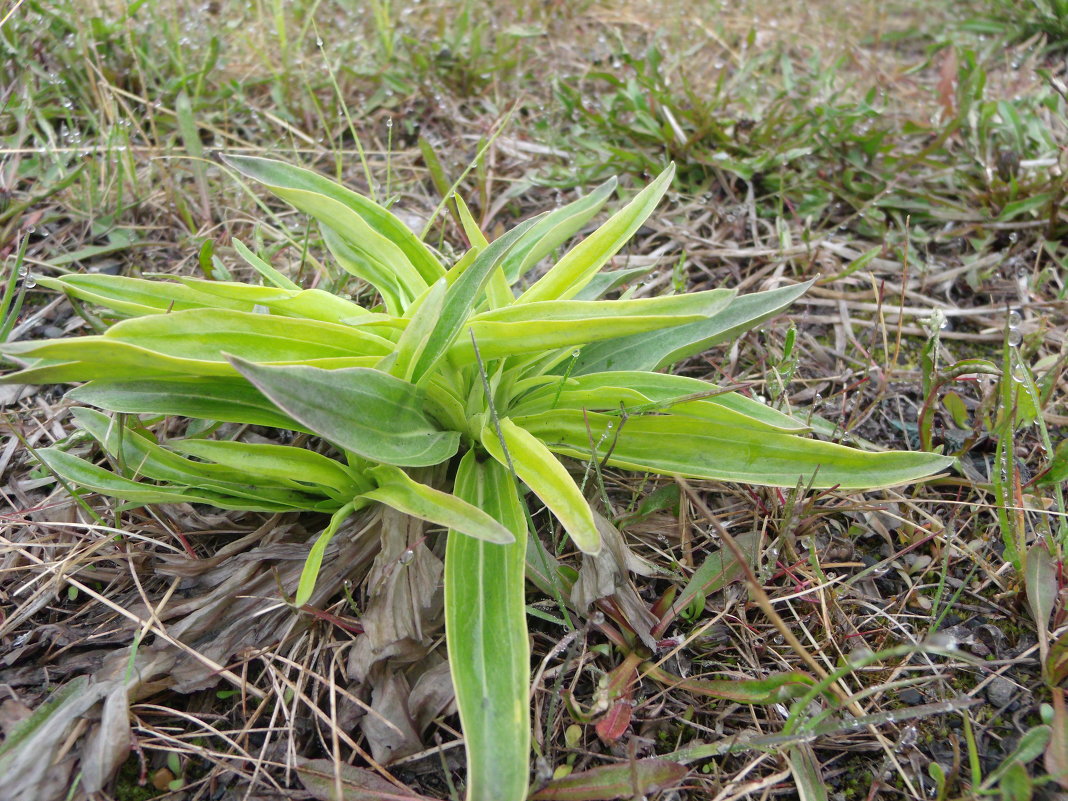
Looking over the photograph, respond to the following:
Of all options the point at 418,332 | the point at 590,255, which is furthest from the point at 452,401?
the point at 590,255

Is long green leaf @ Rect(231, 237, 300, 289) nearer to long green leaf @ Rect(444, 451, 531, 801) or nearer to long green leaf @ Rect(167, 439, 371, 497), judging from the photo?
long green leaf @ Rect(167, 439, 371, 497)

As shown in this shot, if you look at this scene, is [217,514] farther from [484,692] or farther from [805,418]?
[805,418]

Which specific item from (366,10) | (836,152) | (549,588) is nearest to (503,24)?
(366,10)

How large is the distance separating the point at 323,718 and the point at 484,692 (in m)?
0.37

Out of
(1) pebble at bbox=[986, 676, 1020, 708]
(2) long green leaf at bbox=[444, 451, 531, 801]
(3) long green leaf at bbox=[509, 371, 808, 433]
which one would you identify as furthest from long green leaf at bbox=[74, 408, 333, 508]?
(1) pebble at bbox=[986, 676, 1020, 708]

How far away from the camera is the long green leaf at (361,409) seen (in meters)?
1.17

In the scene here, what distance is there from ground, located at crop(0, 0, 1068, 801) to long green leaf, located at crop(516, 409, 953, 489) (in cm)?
11

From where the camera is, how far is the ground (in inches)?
54.9

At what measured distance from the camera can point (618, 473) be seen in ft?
6.17

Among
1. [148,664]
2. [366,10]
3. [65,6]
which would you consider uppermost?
[65,6]

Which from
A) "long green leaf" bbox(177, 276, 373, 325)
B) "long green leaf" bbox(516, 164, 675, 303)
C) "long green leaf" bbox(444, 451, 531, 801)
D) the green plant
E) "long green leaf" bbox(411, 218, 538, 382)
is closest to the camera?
"long green leaf" bbox(444, 451, 531, 801)

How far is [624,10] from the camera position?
3.90 meters

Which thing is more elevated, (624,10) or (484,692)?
(624,10)

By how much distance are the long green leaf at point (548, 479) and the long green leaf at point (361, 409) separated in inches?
4.3
